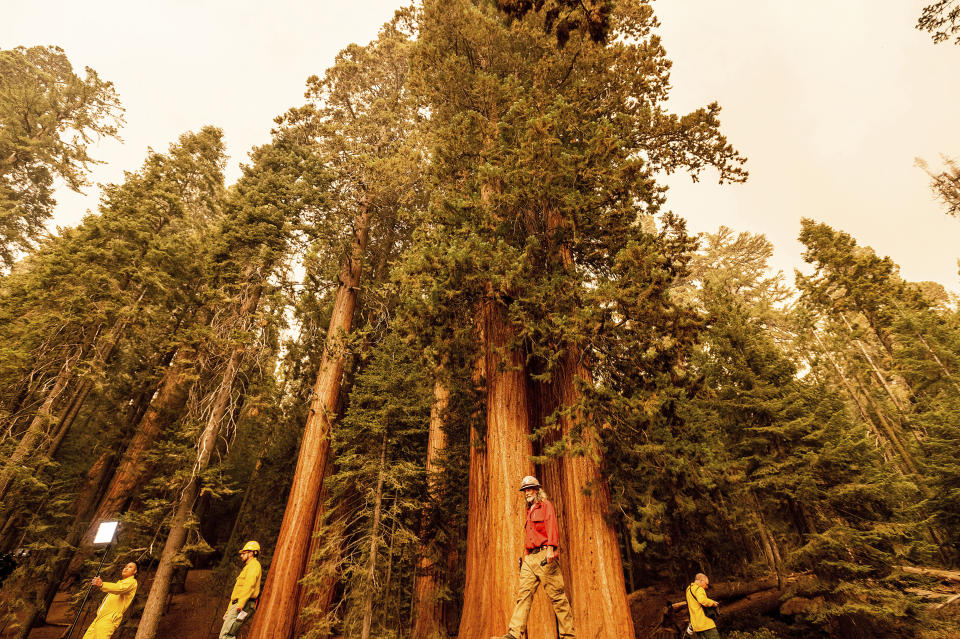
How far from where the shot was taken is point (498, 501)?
18.1 ft

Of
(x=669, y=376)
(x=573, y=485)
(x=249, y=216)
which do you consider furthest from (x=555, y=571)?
(x=249, y=216)

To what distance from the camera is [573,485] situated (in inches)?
217

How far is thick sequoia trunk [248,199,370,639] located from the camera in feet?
25.1

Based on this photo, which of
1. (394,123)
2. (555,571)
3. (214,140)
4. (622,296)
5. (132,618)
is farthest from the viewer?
(214,140)

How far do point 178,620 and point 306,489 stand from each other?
11.0 meters

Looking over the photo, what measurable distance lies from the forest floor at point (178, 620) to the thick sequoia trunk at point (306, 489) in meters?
6.07

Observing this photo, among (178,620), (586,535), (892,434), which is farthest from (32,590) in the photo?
(892,434)

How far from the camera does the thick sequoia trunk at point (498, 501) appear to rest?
4.77 metres

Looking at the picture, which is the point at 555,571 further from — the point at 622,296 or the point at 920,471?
the point at 920,471

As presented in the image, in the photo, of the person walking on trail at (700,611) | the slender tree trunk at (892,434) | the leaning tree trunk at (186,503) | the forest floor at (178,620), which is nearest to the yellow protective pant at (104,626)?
the leaning tree trunk at (186,503)

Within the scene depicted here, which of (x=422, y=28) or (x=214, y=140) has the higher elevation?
(x=214, y=140)

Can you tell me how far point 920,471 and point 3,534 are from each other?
120 feet

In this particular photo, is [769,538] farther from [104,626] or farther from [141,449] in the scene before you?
[141,449]

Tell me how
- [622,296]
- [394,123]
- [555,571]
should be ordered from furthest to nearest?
1. [394,123]
2. [622,296]
3. [555,571]
